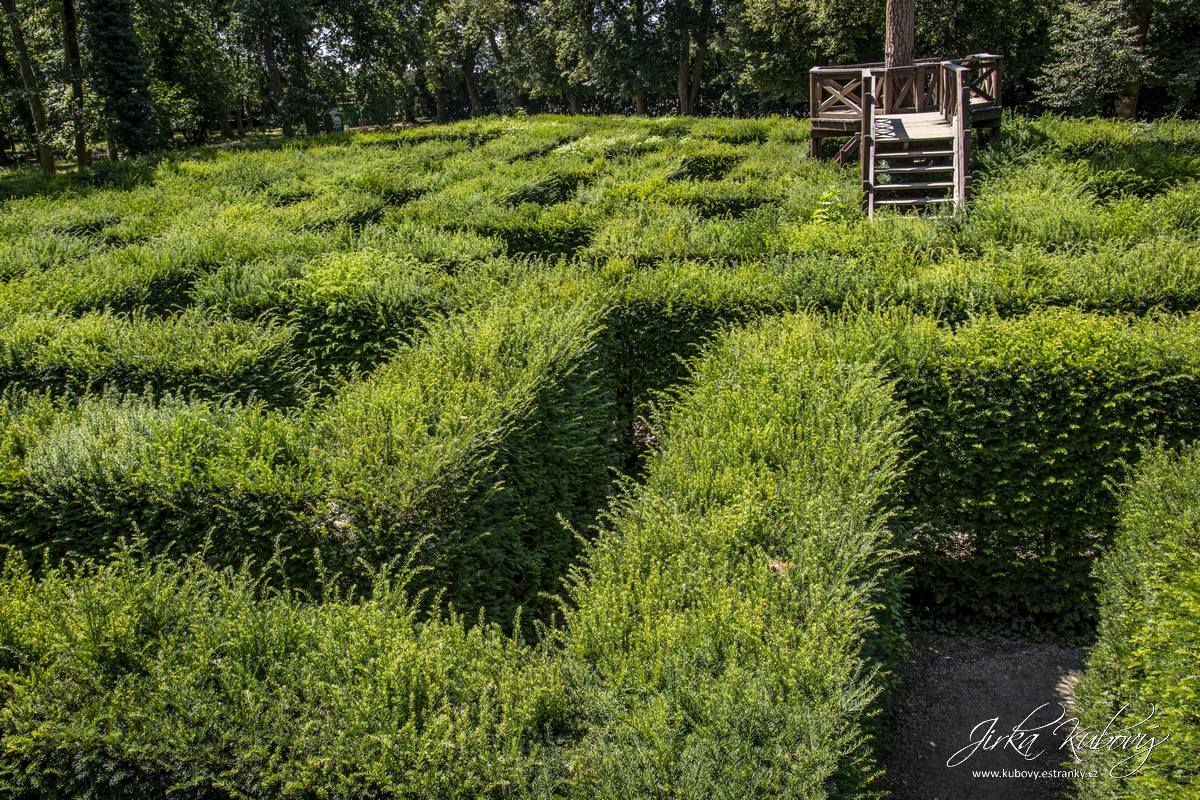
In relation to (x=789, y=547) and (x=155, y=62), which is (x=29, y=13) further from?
(x=789, y=547)

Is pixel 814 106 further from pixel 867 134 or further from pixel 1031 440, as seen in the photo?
pixel 1031 440

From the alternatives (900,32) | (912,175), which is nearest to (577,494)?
(912,175)

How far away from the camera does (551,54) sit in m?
38.0

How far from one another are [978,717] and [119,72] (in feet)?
84.6

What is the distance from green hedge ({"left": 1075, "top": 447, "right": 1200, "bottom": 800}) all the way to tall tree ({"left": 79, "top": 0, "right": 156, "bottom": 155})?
2575cm

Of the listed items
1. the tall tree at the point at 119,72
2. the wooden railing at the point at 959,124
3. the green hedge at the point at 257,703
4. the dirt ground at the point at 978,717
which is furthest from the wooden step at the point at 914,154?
the tall tree at the point at 119,72

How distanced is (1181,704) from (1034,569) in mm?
2772

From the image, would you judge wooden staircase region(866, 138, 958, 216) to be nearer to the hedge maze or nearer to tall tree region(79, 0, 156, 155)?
the hedge maze

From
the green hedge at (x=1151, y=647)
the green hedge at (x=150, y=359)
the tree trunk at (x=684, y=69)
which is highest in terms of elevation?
the tree trunk at (x=684, y=69)

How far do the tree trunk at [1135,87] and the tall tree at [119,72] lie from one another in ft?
97.3

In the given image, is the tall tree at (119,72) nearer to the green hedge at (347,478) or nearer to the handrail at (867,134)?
the handrail at (867,134)

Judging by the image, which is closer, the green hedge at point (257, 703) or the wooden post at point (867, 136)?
the green hedge at point (257, 703)

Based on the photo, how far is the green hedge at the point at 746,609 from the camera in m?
2.56

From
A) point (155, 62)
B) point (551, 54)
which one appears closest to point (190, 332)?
point (155, 62)
